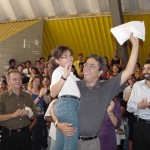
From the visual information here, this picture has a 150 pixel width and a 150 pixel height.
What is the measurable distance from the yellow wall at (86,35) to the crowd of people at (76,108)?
185 inches

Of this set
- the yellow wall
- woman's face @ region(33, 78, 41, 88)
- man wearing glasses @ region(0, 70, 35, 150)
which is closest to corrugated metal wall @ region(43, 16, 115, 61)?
the yellow wall

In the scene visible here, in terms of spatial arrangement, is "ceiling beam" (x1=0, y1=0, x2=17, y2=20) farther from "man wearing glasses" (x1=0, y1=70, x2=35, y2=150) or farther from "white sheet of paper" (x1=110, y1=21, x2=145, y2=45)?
"white sheet of paper" (x1=110, y1=21, x2=145, y2=45)

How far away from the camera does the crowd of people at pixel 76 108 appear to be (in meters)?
2.79

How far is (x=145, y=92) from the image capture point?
14.2 ft

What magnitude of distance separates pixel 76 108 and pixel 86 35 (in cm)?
830

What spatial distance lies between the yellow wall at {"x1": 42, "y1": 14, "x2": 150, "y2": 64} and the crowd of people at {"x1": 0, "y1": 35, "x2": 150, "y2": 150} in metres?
4.69

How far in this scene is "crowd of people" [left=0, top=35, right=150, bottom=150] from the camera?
279cm

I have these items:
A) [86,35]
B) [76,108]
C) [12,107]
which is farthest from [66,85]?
[86,35]

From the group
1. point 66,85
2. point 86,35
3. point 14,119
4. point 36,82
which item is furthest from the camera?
point 86,35

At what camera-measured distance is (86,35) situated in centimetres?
1095

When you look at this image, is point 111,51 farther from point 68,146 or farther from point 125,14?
point 68,146

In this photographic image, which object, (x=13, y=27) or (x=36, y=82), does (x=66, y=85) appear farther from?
(x=13, y=27)

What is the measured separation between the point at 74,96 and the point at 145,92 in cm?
178

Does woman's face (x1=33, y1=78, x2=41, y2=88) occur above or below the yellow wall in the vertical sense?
below
